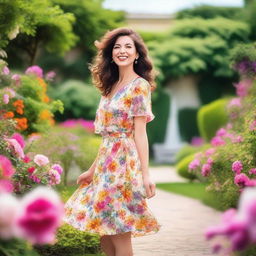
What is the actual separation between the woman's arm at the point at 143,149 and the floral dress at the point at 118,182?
4 centimetres

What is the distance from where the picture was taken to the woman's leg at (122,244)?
4152 millimetres

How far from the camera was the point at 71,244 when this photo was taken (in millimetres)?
5488

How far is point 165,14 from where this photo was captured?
2656 cm

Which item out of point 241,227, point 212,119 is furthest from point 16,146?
Answer: point 212,119

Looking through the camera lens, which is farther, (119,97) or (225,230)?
(119,97)

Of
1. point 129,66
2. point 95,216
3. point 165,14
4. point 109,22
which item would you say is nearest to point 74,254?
point 95,216

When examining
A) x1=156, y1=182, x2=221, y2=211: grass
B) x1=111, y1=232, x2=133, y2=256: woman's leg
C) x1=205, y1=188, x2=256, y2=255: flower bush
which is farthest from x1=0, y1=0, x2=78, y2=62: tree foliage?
x1=205, y1=188, x2=256, y2=255: flower bush

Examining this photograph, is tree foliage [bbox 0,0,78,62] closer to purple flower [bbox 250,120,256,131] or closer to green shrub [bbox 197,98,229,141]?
purple flower [bbox 250,120,256,131]

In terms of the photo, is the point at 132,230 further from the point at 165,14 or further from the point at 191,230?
the point at 165,14

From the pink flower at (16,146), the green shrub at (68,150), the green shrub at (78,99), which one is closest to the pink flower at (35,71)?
the green shrub at (68,150)

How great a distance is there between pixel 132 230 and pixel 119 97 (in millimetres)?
856

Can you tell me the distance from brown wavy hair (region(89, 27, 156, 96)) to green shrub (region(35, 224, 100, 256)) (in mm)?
1568

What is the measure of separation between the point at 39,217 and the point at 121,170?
2.33 m

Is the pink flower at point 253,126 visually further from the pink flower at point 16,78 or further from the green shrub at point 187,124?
the green shrub at point 187,124
